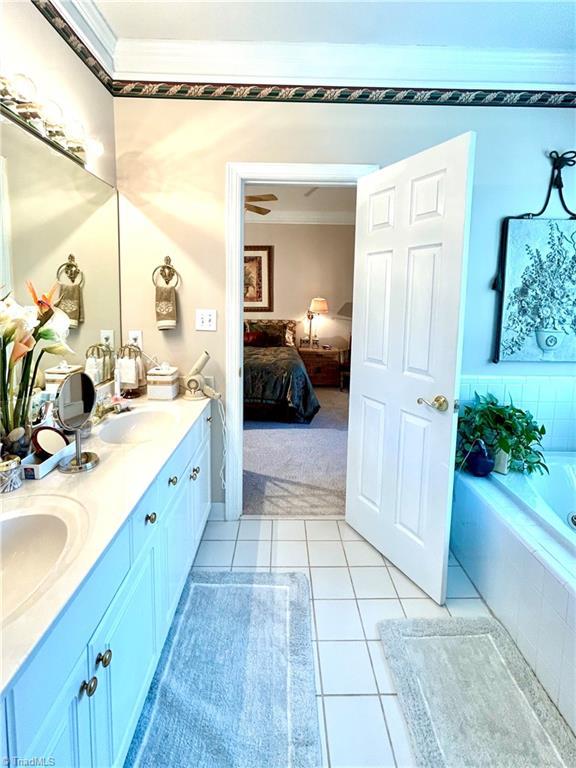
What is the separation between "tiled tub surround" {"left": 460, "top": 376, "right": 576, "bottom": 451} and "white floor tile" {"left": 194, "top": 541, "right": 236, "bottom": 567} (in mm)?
1589

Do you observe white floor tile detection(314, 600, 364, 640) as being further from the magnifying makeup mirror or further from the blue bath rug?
the magnifying makeup mirror

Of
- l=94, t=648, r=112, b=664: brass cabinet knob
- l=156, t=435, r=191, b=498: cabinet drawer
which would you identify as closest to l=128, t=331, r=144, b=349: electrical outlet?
l=156, t=435, r=191, b=498: cabinet drawer

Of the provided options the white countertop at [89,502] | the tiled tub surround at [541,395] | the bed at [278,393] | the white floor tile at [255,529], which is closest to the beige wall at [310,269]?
the bed at [278,393]

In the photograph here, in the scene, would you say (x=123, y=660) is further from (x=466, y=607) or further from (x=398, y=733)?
(x=466, y=607)

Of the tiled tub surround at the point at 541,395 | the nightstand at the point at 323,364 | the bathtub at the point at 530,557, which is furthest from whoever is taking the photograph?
the nightstand at the point at 323,364

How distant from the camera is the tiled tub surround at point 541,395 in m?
2.56

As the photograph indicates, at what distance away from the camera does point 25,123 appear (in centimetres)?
154

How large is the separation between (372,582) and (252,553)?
0.65 meters

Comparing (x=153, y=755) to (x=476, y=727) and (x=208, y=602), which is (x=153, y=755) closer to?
(x=208, y=602)

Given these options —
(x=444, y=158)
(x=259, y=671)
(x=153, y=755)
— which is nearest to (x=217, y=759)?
(x=153, y=755)

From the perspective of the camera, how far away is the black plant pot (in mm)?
2258

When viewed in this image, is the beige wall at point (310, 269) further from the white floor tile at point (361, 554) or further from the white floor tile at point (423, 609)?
the white floor tile at point (423, 609)

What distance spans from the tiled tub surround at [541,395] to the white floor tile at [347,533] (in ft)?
3.31

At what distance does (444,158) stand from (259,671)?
2168 millimetres
